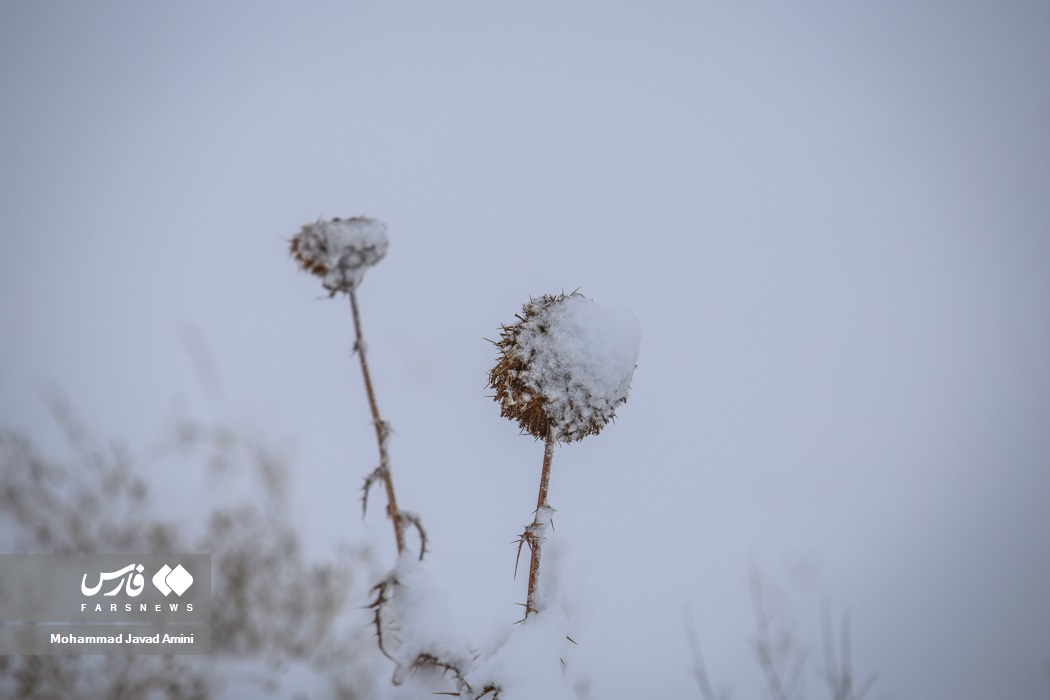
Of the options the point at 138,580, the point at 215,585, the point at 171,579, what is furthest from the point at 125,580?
the point at 215,585

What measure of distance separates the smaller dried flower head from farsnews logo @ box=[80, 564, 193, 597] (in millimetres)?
2983

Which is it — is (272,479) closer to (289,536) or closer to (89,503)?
(289,536)

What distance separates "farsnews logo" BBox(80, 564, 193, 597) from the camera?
129 inches

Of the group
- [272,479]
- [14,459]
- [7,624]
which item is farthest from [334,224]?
[14,459]

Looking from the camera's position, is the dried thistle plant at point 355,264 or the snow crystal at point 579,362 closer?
the dried thistle plant at point 355,264

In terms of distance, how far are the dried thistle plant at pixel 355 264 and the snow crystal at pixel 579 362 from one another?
488 mm

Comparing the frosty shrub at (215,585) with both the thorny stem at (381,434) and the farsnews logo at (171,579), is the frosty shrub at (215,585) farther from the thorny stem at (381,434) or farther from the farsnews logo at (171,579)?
the thorny stem at (381,434)

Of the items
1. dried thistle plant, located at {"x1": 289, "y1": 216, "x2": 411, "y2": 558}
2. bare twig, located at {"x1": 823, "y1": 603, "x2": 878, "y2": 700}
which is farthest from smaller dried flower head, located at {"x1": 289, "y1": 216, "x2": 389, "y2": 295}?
bare twig, located at {"x1": 823, "y1": 603, "x2": 878, "y2": 700}

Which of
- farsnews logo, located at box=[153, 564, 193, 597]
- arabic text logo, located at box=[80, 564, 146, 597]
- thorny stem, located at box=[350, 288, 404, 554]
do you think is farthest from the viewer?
arabic text logo, located at box=[80, 564, 146, 597]

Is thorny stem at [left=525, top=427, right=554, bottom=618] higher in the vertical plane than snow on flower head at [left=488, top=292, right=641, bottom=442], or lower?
lower

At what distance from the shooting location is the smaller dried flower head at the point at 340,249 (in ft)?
3.61

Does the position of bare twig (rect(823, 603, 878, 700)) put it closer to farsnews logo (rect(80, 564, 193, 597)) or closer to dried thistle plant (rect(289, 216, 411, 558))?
dried thistle plant (rect(289, 216, 411, 558))

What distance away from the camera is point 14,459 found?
5.07 m

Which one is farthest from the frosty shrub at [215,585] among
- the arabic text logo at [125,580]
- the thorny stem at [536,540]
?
the thorny stem at [536,540]
